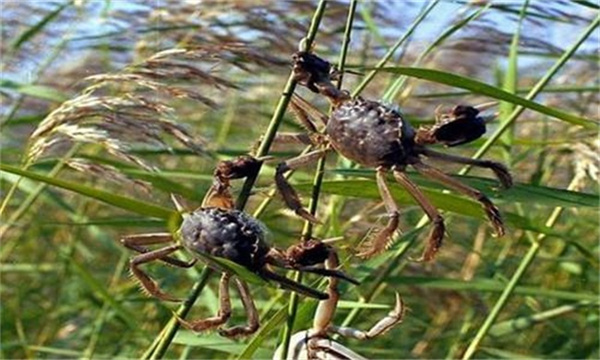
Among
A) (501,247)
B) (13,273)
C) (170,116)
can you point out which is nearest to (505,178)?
(170,116)

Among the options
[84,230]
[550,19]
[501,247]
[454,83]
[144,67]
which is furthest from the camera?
[84,230]

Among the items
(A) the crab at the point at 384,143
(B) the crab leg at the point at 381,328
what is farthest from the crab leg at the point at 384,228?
(B) the crab leg at the point at 381,328

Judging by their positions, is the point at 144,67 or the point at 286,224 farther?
the point at 286,224

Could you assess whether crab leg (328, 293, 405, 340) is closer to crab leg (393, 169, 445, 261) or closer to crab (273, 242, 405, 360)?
crab (273, 242, 405, 360)

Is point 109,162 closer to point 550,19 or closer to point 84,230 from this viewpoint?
point 550,19

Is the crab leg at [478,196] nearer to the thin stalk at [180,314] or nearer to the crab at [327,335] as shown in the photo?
the crab at [327,335]

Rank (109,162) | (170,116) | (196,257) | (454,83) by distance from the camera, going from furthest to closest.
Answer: (109,162)
(170,116)
(454,83)
(196,257)
